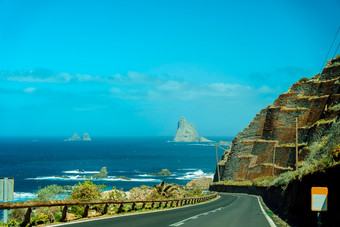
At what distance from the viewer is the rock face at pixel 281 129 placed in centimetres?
7025

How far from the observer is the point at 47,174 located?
413 feet

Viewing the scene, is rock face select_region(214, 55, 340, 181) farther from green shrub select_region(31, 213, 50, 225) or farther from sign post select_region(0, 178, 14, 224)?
sign post select_region(0, 178, 14, 224)

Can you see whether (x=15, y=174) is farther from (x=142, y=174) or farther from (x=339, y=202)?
(x=339, y=202)

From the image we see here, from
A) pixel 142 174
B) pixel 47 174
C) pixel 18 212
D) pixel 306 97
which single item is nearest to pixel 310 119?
pixel 306 97

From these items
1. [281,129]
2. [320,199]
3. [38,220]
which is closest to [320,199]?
[320,199]

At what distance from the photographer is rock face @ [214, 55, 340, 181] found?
70.2m

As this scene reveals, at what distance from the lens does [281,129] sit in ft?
256

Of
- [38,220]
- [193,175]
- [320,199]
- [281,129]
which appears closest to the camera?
[320,199]

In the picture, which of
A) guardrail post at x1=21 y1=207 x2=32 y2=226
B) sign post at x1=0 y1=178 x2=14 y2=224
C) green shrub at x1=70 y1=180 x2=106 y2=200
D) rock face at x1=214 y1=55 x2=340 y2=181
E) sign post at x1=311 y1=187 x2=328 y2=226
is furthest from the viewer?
rock face at x1=214 y1=55 x2=340 y2=181

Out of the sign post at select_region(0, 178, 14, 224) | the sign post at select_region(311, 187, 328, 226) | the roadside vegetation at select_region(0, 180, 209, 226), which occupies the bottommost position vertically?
the roadside vegetation at select_region(0, 180, 209, 226)

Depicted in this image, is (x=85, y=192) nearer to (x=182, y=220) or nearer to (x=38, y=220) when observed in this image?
(x=182, y=220)

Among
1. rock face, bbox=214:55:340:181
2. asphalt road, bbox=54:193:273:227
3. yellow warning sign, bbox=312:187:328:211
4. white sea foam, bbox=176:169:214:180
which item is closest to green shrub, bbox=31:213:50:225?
asphalt road, bbox=54:193:273:227

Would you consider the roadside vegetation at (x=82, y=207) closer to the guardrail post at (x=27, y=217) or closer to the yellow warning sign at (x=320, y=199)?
the guardrail post at (x=27, y=217)

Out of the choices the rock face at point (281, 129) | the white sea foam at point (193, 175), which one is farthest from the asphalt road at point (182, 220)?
the white sea foam at point (193, 175)
